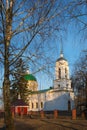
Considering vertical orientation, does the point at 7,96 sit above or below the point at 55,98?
below

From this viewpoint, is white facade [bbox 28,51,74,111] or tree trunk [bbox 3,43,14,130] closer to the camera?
tree trunk [bbox 3,43,14,130]

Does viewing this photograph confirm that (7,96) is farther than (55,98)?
No

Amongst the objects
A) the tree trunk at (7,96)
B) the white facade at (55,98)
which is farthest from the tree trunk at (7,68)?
the white facade at (55,98)

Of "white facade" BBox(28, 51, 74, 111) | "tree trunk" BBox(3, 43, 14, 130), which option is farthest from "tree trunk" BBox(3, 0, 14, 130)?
"white facade" BBox(28, 51, 74, 111)

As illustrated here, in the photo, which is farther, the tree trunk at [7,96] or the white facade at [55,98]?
the white facade at [55,98]

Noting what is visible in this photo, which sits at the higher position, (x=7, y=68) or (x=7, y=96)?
(x=7, y=68)

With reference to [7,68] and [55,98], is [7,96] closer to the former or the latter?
[7,68]

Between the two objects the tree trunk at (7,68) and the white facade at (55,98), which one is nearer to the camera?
the tree trunk at (7,68)

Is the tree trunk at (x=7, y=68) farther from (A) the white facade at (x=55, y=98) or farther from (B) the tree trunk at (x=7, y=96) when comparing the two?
(A) the white facade at (x=55, y=98)

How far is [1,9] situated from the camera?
11.7 metres

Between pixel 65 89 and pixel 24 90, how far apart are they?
37.7 feet

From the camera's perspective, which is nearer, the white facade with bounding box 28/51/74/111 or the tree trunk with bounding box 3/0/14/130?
the tree trunk with bounding box 3/0/14/130

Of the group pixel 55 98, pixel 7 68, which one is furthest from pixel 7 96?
pixel 55 98

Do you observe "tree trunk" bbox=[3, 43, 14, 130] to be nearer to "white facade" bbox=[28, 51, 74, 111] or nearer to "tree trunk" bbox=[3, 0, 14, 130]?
"tree trunk" bbox=[3, 0, 14, 130]
